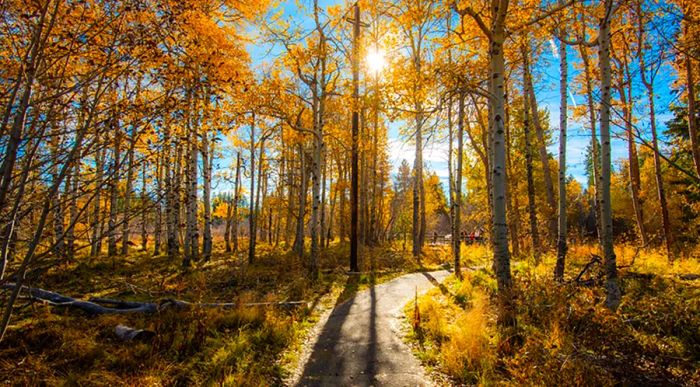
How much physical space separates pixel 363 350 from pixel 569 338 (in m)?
2.85

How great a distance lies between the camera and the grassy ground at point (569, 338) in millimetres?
3588

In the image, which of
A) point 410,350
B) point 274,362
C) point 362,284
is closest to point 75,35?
point 274,362

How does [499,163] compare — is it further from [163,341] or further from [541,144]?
[163,341]

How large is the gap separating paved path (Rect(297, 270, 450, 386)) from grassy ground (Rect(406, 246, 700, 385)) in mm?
364

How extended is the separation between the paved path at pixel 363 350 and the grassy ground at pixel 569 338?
1.19 ft

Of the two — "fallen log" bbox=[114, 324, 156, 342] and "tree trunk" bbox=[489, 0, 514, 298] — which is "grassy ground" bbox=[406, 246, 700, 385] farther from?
"fallen log" bbox=[114, 324, 156, 342]

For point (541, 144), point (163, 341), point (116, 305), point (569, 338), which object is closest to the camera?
point (569, 338)

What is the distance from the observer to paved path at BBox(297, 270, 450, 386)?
14.2 feet

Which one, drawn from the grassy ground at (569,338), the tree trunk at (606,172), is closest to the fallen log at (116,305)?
the grassy ground at (569,338)

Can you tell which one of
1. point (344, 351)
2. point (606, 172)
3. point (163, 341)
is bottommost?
point (344, 351)

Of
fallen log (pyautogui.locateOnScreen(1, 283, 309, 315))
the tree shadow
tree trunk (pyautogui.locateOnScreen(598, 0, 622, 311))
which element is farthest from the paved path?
tree trunk (pyautogui.locateOnScreen(598, 0, 622, 311))

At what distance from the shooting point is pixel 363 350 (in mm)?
5176

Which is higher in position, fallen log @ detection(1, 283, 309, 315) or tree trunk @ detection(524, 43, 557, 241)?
tree trunk @ detection(524, 43, 557, 241)

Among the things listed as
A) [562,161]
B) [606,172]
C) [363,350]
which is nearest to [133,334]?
[363,350]
